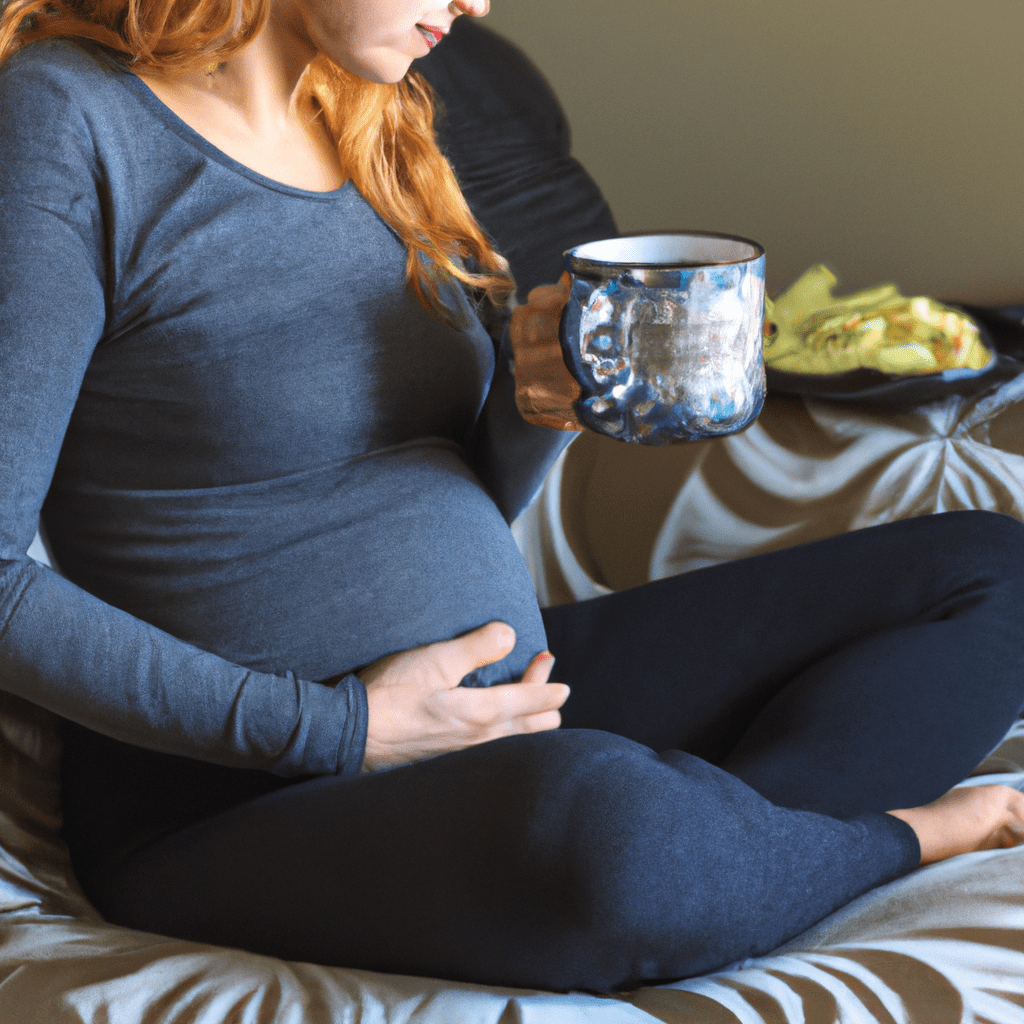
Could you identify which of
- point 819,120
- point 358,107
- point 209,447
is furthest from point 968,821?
point 819,120

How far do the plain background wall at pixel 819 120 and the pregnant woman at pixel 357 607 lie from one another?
62 centimetres

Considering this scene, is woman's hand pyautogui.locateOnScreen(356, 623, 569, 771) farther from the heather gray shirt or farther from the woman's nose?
the woman's nose

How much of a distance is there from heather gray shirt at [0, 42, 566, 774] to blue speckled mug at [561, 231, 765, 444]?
19 cm

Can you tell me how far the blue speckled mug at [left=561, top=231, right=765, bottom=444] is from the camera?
0.58m

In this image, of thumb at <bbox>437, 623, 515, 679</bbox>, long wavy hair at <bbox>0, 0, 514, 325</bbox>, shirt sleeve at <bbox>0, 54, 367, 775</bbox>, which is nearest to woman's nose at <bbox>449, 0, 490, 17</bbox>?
long wavy hair at <bbox>0, 0, 514, 325</bbox>

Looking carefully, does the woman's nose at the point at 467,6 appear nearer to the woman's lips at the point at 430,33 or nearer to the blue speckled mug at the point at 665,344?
the woman's lips at the point at 430,33

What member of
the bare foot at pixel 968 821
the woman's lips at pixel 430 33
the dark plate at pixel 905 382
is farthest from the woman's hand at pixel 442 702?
the dark plate at pixel 905 382

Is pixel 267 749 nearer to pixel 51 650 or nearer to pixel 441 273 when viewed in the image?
pixel 51 650

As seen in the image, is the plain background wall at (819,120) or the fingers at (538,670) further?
the plain background wall at (819,120)

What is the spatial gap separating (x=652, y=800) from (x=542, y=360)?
0.30 metres

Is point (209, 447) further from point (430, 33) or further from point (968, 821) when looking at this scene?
point (968, 821)

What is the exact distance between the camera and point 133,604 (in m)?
0.73

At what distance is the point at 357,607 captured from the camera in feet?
2.32

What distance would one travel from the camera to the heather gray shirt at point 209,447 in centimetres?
61
